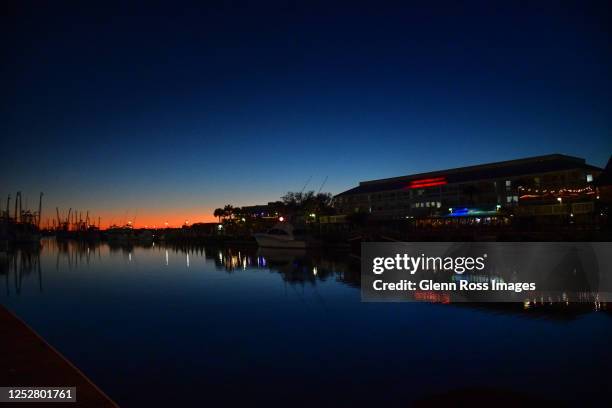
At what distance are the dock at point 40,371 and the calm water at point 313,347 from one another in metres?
2.36

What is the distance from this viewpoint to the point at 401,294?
27.6 metres

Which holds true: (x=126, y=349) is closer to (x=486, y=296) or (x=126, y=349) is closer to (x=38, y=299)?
(x=38, y=299)

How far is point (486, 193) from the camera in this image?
261ft

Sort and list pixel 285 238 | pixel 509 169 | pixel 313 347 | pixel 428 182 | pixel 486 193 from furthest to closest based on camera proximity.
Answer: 1. pixel 428 182
2. pixel 486 193
3. pixel 509 169
4. pixel 285 238
5. pixel 313 347

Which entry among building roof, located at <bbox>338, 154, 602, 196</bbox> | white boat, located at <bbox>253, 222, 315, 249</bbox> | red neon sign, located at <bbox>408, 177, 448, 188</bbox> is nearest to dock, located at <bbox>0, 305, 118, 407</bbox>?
white boat, located at <bbox>253, 222, 315, 249</bbox>

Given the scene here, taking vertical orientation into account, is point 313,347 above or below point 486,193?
below

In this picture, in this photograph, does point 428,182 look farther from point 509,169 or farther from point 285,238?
point 285,238

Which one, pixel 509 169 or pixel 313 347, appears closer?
pixel 313 347

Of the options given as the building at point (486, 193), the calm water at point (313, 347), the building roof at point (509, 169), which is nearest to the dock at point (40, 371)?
the calm water at point (313, 347)

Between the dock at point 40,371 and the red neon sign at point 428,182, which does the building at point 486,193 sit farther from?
the dock at point 40,371

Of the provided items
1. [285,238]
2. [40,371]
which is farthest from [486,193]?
[40,371]

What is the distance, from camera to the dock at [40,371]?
751 cm

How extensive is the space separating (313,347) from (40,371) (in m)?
9.48

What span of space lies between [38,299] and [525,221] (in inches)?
2099
